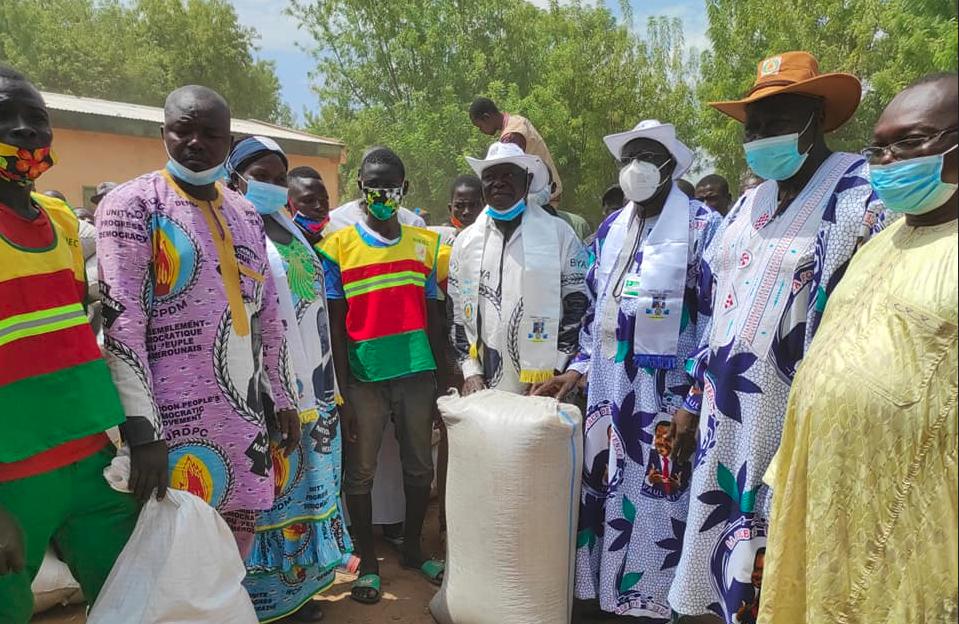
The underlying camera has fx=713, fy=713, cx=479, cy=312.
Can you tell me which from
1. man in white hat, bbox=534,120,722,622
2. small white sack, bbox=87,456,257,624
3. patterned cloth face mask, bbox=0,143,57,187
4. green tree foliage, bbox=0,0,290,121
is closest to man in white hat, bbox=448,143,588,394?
man in white hat, bbox=534,120,722,622

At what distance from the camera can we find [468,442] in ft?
9.62

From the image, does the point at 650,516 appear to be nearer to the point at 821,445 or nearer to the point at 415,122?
the point at 821,445

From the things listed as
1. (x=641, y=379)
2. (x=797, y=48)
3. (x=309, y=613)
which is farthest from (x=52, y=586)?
(x=797, y=48)

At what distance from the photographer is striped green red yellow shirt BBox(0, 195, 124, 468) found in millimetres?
1875

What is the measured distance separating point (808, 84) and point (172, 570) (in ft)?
8.11

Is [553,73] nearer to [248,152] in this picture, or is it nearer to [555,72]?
[555,72]

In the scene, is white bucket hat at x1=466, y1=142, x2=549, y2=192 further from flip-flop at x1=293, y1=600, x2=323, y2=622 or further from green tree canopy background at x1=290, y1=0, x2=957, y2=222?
green tree canopy background at x1=290, y1=0, x2=957, y2=222

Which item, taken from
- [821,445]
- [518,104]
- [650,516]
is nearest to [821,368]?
[821,445]

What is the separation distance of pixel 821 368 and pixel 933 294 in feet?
1.08

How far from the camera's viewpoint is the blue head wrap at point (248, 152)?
10.5ft

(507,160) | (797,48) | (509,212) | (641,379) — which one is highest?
(797,48)

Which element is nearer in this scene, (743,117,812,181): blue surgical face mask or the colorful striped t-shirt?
(743,117,812,181): blue surgical face mask

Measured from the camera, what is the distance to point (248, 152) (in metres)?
3.21

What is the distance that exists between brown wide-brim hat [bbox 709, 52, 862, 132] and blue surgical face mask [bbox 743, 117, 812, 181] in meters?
0.11
